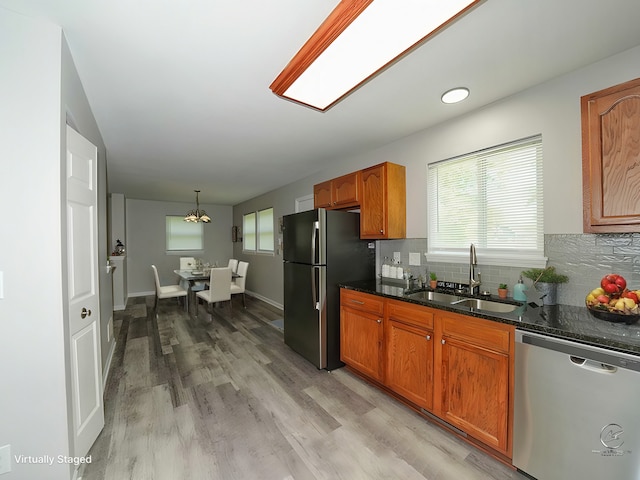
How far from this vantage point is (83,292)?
170 cm

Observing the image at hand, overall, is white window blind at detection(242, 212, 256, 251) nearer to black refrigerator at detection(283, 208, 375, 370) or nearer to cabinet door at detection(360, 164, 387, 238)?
black refrigerator at detection(283, 208, 375, 370)

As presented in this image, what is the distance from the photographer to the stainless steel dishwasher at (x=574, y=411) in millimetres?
1188

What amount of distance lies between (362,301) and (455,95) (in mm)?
1931

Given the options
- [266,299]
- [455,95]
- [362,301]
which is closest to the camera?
[455,95]

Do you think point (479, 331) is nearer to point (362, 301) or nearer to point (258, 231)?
point (362, 301)

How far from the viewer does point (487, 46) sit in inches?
59.6

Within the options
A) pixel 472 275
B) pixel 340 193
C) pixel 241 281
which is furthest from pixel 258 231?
pixel 472 275

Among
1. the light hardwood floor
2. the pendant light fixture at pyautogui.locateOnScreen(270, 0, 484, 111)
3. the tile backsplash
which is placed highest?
the pendant light fixture at pyautogui.locateOnScreen(270, 0, 484, 111)

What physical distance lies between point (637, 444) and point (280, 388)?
2296mm

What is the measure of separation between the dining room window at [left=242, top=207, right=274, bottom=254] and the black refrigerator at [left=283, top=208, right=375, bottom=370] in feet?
9.35

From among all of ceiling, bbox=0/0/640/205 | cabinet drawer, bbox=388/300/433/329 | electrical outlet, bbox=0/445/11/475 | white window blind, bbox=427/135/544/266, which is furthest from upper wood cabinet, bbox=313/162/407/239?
electrical outlet, bbox=0/445/11/475

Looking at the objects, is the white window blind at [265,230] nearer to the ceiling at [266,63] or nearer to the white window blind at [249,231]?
the white window blind at [249,231]

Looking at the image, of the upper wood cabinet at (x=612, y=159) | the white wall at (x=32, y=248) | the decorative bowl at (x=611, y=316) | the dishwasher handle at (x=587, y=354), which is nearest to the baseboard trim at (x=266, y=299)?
the white wall at (x=32, y=248)

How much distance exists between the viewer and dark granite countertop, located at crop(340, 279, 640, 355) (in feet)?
3.99
